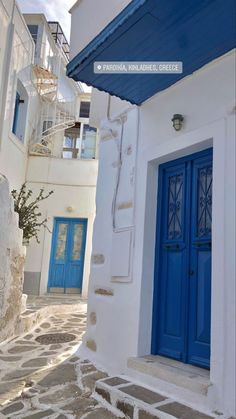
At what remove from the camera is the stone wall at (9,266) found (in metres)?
5.00

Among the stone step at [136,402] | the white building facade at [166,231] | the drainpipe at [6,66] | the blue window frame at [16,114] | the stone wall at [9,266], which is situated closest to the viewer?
the stone step at [136,402]

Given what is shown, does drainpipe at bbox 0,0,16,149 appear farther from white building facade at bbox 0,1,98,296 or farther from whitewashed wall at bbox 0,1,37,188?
white building facade at bbox 0,1,98,296

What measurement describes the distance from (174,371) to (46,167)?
8795 millimetres

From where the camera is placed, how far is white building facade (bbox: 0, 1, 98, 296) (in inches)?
389

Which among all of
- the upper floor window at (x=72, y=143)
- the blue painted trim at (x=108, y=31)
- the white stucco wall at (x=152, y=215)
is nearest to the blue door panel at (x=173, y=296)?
the white stucco wall at (x=152, y=215)

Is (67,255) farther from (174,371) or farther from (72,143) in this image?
(174,371)

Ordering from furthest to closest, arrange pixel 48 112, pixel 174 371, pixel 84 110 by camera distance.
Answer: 1. pixel 84 110
2. pixel 48 112
3. pixel 174 371

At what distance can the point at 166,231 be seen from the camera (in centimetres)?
395

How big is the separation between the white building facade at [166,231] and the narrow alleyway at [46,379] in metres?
0.41

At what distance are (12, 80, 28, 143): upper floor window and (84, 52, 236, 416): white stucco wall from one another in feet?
19.4

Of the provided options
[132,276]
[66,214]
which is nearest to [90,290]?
[132,276]

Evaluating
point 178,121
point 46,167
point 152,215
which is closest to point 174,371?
point 152,215

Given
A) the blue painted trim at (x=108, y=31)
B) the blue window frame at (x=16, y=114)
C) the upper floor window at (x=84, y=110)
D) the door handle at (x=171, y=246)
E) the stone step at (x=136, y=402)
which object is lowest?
the stone step at (x=136, y=402)

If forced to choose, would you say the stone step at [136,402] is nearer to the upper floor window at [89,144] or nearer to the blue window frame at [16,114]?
the blue window frame at [16,114]
